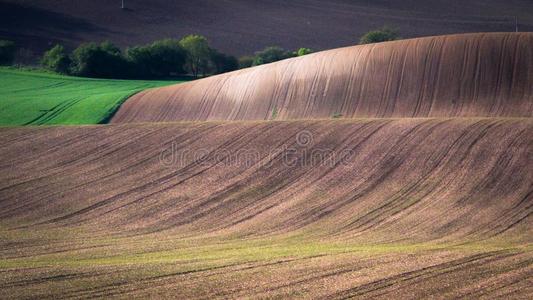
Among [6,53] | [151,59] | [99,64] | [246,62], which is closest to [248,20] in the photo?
[246,62]

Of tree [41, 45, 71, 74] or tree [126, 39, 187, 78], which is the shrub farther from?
tree [126, 39, 187, 78]

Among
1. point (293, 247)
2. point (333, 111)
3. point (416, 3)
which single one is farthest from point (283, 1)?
point (293, 247)

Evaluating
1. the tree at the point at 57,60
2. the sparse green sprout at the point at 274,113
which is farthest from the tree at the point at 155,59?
the sparse green sprout at the point at 274,113

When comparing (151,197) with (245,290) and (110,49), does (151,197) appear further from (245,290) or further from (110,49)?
(110,49)

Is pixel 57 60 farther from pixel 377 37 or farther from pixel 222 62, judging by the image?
pixel 377 37

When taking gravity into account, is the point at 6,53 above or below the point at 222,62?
above

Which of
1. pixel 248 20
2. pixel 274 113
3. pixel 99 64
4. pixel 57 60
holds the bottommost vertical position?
pixel 274 113
